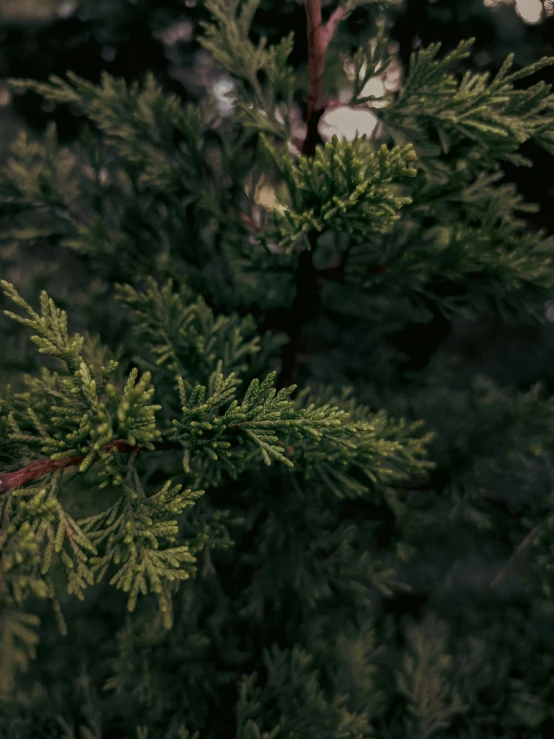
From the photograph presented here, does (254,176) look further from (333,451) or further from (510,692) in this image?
(510,692)

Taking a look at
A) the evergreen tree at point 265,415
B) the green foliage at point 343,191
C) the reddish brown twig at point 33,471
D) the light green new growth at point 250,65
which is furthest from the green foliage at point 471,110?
the reddish brown twig at point 33,471

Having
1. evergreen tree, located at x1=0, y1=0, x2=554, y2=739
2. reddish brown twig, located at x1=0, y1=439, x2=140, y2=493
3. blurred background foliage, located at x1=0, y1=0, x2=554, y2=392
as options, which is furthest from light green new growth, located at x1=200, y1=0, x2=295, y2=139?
reddish brown twig, located at x1=0, y1=439, x2=140, y2=493

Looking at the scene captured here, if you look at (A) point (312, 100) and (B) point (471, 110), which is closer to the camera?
(B) point (471, 110)

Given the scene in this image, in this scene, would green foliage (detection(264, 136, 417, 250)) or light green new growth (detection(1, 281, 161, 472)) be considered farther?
green foliage (detection(264, 136, 417, 250))

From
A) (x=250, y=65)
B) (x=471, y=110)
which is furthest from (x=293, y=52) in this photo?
(x=471, y=110)

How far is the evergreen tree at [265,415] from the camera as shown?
1.52 m

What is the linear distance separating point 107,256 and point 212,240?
0.50 m

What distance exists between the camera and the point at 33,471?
4.83 feet

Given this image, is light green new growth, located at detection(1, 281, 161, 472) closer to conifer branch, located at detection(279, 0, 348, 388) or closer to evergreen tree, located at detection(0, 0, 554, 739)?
evergreen tree, located at detection(0, 0, 554, 739)

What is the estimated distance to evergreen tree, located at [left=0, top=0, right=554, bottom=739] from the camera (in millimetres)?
1517

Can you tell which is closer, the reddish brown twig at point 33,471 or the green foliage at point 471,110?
the reddish brown twig at point 33,471

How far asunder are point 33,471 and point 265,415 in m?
0.64

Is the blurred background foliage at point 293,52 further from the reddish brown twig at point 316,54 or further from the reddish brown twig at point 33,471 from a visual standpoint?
the reddish brown twig at point 33,471

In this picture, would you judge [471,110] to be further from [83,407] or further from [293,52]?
[293,52]
